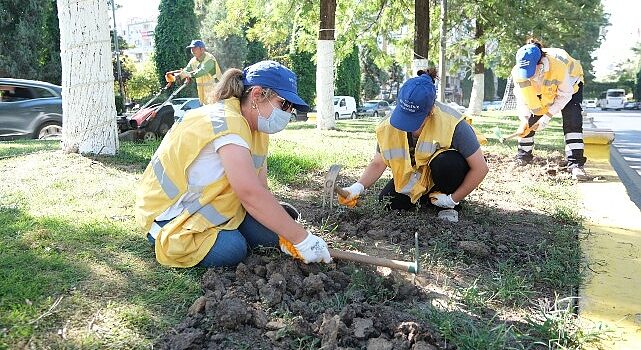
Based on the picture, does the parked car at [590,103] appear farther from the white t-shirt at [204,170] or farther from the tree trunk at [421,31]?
the white t-shirt at [204,170]

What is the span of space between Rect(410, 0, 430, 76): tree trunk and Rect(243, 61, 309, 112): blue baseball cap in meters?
8.78

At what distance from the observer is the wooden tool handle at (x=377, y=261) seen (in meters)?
2.58

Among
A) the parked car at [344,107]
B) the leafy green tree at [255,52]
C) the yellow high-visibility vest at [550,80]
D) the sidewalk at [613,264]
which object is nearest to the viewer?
the sidewalk at [613,264]

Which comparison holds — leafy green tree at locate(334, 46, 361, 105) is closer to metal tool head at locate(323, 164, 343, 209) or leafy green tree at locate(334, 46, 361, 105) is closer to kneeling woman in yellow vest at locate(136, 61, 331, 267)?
metal tool head at locate(323, 164, 343, 209)

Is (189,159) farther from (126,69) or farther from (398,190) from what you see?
(126,69)

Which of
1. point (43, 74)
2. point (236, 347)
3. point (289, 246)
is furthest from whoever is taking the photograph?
point (43, 74)

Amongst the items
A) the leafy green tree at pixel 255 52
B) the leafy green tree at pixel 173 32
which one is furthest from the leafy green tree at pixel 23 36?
the leafy green tree at pixel 255 52

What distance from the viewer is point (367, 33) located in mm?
13930

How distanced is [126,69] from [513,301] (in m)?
31.7

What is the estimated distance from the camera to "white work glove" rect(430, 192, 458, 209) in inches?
149

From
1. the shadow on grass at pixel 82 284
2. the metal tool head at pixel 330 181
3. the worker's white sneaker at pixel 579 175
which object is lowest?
the worker's white sneaker at pixel 579 175

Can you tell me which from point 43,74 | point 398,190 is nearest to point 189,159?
point 398,190

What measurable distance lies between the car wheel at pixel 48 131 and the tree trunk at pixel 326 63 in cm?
491

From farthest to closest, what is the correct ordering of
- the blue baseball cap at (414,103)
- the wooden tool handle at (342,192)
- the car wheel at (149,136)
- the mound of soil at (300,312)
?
1. the car wheel at (149,136)
2. the wooden tool handle at (342,192)
3. the blue baseball cap at (414,103)
4. the mound of soil at (300,312)
